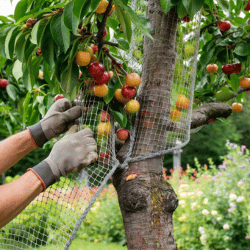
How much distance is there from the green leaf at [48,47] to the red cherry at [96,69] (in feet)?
0.44

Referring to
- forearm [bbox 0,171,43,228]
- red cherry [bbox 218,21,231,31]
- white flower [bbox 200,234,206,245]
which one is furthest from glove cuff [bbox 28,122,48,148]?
white flower [bbox 200,234,206,245]

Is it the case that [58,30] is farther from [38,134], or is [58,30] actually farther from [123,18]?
[38,134]

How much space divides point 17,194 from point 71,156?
220 mm

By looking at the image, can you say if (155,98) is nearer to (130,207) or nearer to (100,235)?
(130,207)

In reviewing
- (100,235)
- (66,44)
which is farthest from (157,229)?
(100,235)

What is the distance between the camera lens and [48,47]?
37.1 inches

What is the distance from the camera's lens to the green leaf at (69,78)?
97 centimetres

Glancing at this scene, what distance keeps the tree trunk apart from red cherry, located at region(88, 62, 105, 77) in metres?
0.25

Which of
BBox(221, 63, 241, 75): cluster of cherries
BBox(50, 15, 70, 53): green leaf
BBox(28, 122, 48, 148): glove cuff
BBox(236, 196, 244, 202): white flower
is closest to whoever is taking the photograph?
BBox(50, 15, 70, 53): green leaf

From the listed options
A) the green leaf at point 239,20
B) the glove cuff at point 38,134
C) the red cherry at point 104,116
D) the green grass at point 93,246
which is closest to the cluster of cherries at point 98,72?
the red cherry at point 104,116

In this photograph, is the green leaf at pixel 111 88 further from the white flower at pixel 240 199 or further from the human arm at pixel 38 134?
the white flower at pixel 240 199

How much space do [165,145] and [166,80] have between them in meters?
0.26

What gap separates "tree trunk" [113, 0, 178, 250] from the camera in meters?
1.05

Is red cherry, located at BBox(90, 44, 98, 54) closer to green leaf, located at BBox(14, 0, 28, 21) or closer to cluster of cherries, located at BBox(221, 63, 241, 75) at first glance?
green leaf, located at BBox(14, 0, 28, 21)
